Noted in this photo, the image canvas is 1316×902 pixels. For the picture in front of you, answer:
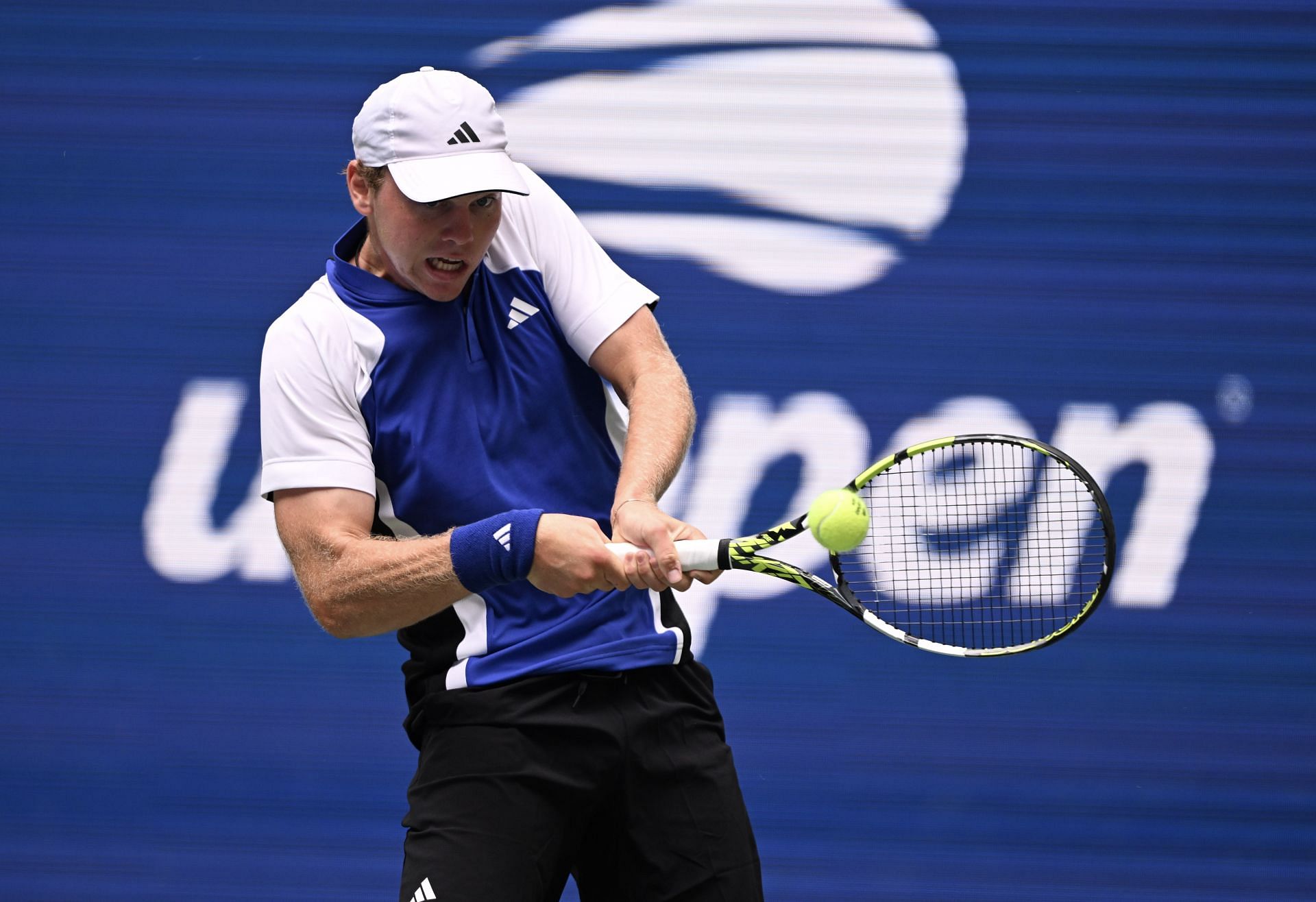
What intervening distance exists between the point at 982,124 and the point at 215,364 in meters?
2.26

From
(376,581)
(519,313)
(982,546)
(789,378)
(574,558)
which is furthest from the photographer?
(789,378)

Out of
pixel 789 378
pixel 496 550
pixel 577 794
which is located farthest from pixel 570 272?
pixel 789 378

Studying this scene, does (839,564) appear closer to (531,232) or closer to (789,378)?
(531,232)

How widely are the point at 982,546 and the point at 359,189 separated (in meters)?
1.96

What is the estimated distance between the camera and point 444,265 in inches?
95.2

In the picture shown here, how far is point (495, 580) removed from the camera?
2.24 meters

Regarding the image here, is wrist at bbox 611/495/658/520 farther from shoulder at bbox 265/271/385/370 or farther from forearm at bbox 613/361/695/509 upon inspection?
shoulder at bbox 265/271/385/370

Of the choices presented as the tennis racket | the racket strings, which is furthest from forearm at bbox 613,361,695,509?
the racket strings

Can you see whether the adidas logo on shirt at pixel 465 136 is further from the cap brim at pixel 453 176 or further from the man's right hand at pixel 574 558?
the man's right hand at pixel 574 558

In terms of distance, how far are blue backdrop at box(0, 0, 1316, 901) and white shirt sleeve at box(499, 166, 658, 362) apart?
1.39 m

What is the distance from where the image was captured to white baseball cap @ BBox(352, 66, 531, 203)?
2.34 metres

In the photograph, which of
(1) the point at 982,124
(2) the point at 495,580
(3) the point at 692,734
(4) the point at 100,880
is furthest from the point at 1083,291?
(4) the point at 100,880

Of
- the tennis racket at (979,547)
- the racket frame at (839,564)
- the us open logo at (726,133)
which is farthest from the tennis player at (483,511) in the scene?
the us open logo at (726,133)

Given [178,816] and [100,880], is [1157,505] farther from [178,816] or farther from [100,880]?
[100,880]
